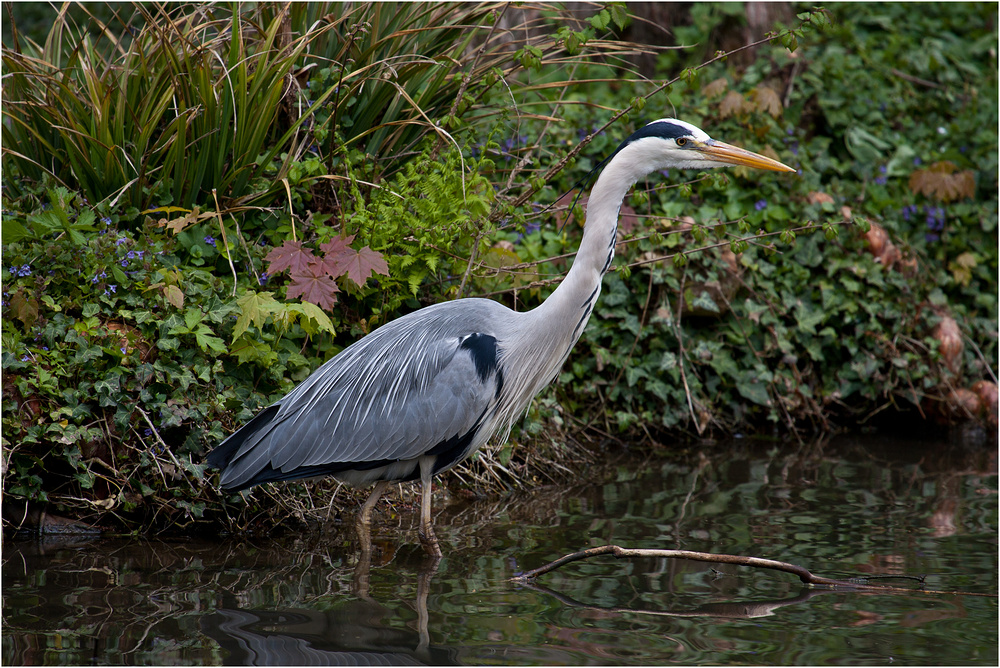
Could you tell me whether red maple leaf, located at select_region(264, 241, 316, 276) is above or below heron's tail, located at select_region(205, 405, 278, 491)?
above

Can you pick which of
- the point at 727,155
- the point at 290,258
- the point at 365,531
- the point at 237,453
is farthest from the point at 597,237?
the point at 237,453

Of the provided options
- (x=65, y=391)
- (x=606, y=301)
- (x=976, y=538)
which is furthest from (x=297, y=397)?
(x=976, y=538)

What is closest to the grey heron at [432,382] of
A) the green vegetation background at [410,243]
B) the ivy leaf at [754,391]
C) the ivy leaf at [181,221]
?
the green vegetation background at [410,243]

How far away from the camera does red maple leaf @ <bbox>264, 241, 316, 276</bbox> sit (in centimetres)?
457

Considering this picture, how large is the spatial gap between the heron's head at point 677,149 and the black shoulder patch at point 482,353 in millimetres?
1000

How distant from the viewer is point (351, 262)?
15.0ft

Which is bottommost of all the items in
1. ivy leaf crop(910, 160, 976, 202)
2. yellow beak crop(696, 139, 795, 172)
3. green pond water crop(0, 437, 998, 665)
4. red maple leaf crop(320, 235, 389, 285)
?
green pond water crop(0, 437, 998, 665)

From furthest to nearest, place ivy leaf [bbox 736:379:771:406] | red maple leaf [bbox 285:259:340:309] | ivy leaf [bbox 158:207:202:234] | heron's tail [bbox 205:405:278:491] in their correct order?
1. ivy leaf [bbox 736:379:771:406]
2. ivy leaf [bbox 158:207:202:234]
3. red maple leaf [bbox 285:259:340:309]
4. heron's tail [bbox 205:405:278:491]

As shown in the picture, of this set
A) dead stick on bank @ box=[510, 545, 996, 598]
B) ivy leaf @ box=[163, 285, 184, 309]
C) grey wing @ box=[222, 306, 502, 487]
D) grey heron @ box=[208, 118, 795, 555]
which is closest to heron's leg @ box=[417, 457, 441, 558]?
grey heron @ box=[208, 118, 795, 555]

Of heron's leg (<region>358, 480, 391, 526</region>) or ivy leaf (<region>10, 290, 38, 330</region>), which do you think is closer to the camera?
heron's leg (<region>358, 480, 391, 526</region>)

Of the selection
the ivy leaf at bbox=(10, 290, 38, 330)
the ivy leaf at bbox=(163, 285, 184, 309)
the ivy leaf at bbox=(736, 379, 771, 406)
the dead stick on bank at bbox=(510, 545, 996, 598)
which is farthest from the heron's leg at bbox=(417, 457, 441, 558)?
the ivy leaf at bbox=(736, 379, 771, 406)

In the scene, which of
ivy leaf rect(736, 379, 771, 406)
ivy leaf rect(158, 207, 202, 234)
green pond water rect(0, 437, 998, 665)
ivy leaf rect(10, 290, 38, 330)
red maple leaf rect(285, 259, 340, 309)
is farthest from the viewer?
ivy leaf rect(736, 379, 771, 406)

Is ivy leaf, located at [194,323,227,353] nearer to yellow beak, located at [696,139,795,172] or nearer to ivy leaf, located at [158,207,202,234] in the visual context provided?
ivy leaf, located at [158,207,202,234]

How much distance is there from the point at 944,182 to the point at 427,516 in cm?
492
